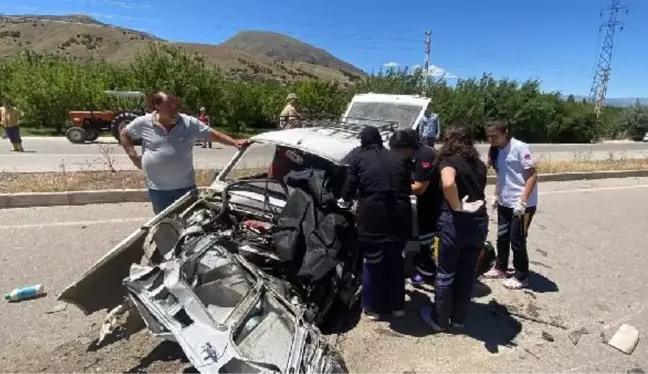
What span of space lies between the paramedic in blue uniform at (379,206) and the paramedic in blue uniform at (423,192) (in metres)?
0.16

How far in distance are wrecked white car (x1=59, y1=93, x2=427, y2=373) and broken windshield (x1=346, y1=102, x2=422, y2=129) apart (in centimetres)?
273

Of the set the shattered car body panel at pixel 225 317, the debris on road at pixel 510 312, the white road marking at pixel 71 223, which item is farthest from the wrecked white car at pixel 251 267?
the white road marking at pixel 71 223

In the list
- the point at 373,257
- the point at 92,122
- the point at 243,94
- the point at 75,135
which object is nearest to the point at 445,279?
the point at 373,257

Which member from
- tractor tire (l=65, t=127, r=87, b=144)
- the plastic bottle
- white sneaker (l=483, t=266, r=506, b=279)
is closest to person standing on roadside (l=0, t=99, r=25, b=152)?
tractor tire (l=65, t=127, r=87, b=144)

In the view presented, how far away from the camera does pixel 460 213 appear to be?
388cm

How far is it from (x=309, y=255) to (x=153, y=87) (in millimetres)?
20147

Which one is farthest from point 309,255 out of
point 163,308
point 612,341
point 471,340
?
point 612,341

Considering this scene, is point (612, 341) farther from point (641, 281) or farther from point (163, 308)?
point (163, 308)

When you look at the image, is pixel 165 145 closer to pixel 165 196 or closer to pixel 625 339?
pixel 165 196

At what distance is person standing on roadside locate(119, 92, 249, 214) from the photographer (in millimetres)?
4238

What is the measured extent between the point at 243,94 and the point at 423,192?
929 inches

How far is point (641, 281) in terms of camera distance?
18.8 feet

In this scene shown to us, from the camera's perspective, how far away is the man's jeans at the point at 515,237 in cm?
492

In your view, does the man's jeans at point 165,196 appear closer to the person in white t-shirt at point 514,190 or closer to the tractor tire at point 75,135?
the person in white t-shirt at point 514,190
